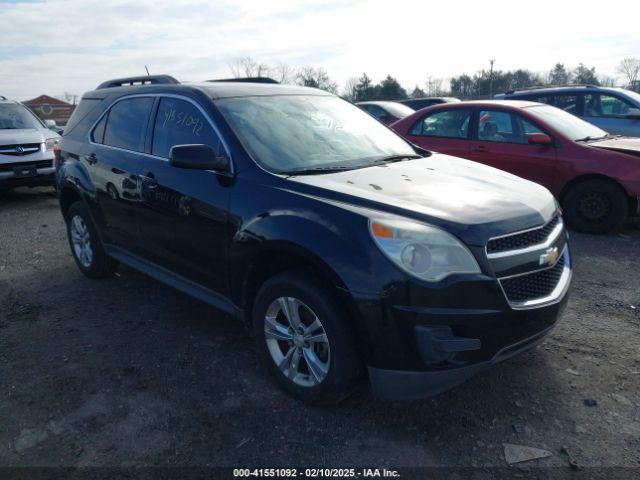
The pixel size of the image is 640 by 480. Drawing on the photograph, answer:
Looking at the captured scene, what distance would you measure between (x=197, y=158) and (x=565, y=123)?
5455mm

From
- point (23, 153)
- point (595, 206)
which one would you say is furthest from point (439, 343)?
point (23, 153)

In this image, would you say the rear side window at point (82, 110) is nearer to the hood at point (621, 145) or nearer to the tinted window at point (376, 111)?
the hood at point (621, 145)

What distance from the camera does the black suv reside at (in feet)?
7.97

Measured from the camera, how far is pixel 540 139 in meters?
6.27

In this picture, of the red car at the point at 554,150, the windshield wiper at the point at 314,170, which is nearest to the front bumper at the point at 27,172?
the red car at the point at 554,150

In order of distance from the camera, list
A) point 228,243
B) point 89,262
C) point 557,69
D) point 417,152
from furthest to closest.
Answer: point 557,69 < point 89,262 < point 417,152 < point 228,243

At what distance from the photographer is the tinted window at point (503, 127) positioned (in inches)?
260

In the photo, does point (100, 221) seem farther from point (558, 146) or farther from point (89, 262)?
point (558, 146)

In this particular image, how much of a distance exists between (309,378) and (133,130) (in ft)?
8.23

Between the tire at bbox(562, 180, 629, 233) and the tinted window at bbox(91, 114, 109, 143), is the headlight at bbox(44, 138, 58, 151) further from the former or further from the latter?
the tire at bbox(562, 180, 629, 233)

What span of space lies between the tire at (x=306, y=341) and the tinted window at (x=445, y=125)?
5.11 m

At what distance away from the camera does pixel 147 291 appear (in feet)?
15.6

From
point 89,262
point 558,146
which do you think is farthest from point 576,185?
point 89,262

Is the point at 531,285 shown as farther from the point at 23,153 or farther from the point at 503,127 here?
the point at 23,153
